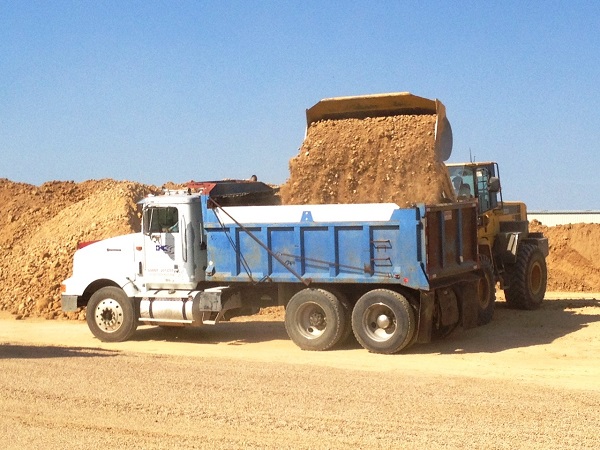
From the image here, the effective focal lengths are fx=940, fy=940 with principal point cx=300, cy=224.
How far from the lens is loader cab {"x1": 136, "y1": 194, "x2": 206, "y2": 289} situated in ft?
54.3

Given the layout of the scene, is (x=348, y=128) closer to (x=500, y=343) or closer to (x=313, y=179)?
(x=313, y=179)

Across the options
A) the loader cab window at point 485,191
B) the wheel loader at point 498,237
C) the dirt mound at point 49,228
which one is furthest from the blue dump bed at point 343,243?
the dirt mound at point 49,228

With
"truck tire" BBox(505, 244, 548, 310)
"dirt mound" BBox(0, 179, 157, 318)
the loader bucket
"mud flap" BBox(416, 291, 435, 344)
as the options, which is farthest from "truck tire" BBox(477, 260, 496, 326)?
"dirt mound" BBox(0, 179, 157, 318)

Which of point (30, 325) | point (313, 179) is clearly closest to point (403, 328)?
point (313, 179)

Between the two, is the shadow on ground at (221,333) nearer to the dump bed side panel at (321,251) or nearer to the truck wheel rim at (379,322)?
the dump bed side panel at (321,251)

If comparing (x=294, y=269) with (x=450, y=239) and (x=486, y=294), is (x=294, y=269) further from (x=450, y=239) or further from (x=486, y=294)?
(x=486, y=294)

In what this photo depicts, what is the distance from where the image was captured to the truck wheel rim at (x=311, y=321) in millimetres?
15633

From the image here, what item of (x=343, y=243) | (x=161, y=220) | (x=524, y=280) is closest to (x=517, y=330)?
(x=524, y=280)

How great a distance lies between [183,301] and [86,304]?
2.41m

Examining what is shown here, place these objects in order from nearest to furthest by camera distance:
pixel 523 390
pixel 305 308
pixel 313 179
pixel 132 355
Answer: pixel 523 390 < pixel 132 355 < pixel 305 308 < pixel 313 179

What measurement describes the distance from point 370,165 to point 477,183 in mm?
3786

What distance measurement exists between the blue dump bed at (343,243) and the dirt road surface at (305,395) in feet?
4.31

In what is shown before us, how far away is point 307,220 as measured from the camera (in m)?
15.4

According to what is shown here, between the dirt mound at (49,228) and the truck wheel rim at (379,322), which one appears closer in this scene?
the truck wheel rim at (379,322)
